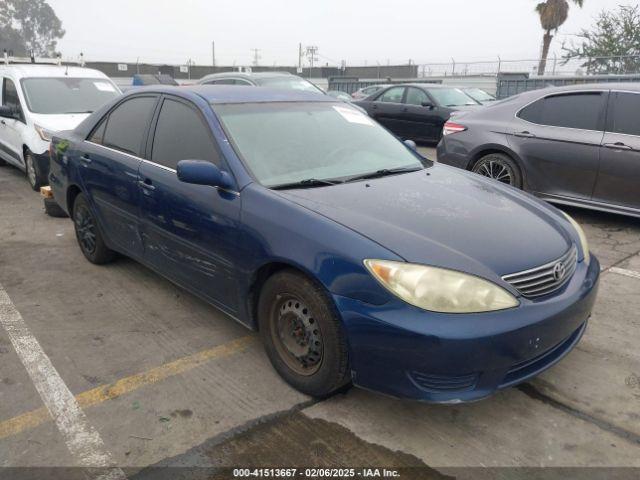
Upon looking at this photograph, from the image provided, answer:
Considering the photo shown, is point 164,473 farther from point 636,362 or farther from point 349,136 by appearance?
point 636,362

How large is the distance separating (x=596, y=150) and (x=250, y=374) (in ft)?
14.4

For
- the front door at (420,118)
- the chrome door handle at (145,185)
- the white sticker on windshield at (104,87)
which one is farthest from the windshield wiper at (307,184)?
the front door at (420,118)

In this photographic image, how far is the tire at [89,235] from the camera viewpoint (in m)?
4.56

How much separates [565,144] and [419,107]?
5.85m

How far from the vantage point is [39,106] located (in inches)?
297

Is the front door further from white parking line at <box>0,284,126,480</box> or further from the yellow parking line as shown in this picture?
white parking line at <box>0,284,126,480</box>

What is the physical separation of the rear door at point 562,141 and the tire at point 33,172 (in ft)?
20.0

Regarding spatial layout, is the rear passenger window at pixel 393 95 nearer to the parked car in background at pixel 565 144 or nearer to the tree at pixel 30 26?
the parked car in background at pixel 565 144

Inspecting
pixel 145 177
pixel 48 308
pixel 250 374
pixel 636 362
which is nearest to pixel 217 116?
pixel 145 177

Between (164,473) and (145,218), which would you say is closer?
(164,473)

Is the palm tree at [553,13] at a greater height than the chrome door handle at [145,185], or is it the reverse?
the palm tree at [553,13]

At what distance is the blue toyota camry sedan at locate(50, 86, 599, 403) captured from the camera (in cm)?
236

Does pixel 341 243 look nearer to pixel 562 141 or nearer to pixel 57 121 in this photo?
pixel 562 141

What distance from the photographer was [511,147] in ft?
20.3
